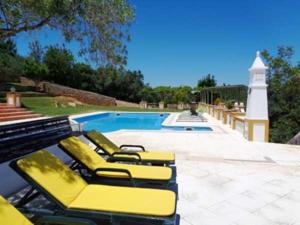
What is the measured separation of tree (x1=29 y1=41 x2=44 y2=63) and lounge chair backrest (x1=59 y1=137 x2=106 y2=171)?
69.9 inches

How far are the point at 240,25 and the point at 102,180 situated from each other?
26.0 metres

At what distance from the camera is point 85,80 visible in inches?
1347

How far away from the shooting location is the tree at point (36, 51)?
4777 mm

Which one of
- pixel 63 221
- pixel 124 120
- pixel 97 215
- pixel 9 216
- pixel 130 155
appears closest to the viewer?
pixel 9 216

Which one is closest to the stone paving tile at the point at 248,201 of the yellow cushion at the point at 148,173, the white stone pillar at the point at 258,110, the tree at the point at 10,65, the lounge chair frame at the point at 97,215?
the yellow cushion at the point at 148,173

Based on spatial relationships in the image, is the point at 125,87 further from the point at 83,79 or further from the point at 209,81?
the point at 209,81

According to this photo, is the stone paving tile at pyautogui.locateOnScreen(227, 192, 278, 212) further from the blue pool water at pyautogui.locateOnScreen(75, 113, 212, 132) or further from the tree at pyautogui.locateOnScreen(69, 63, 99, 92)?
the tree at pyautogui.locateOnScreen(69, 63, 99, 92)

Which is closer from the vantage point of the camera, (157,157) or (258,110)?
(157,157)

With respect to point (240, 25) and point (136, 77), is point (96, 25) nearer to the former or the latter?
point (240, 25)

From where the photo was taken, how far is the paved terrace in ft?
11.9

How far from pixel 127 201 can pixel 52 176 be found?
0.98 m

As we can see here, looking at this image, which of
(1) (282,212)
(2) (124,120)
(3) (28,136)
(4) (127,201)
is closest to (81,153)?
(3) (28,136)

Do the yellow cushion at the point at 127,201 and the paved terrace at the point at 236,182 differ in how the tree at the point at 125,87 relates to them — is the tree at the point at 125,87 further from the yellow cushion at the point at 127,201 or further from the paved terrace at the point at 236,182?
the yellow cushion at the point at 127,201

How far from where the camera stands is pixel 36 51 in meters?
4.93
